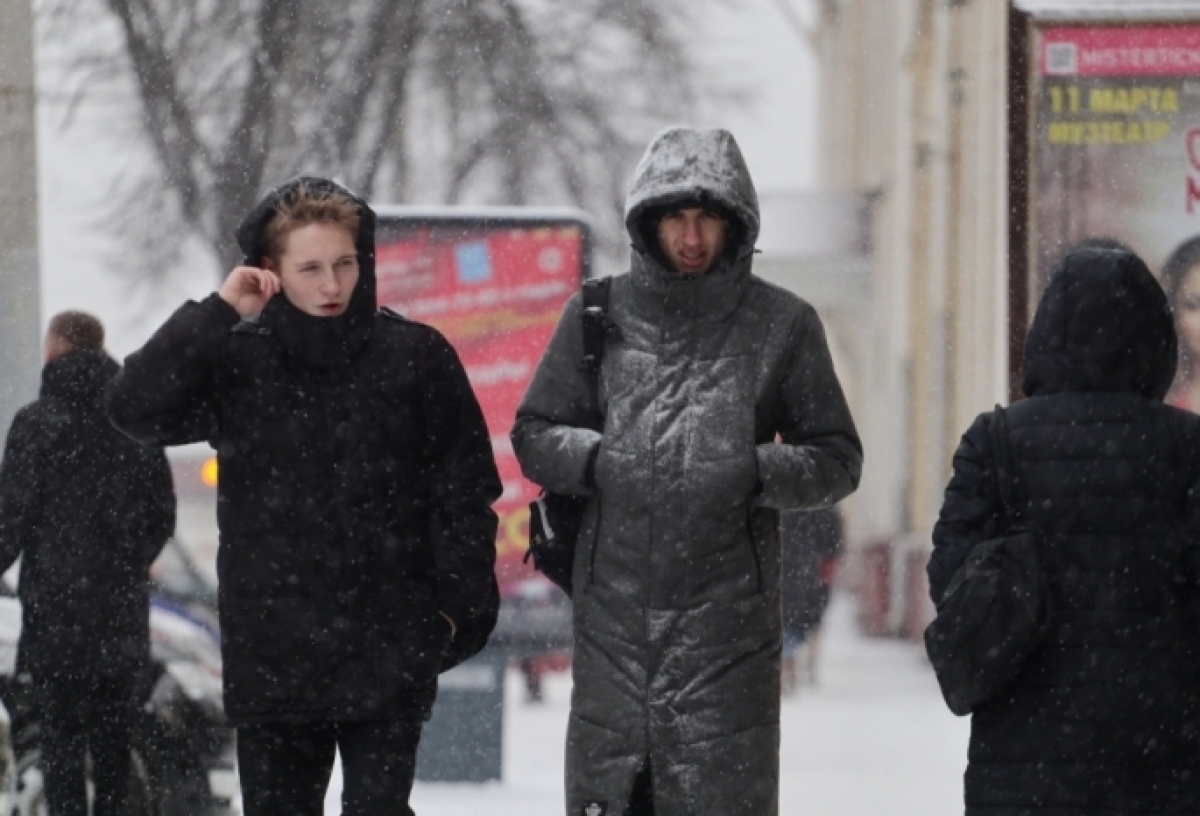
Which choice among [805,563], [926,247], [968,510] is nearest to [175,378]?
[968,510]

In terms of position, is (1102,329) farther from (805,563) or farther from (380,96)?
(805,563)

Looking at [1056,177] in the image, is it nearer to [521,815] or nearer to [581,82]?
[521,815]

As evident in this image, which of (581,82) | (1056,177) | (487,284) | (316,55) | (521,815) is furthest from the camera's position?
(581,82)

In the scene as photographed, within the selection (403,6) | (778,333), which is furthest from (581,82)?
(778,333)

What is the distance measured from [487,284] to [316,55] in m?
1.23

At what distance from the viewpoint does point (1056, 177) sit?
5.88 meters

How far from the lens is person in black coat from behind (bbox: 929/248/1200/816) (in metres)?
3.78

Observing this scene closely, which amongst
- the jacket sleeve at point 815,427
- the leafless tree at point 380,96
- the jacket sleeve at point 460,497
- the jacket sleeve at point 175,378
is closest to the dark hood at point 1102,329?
the jacket sleeve at point 815,427

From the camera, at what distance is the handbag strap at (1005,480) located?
3811mm

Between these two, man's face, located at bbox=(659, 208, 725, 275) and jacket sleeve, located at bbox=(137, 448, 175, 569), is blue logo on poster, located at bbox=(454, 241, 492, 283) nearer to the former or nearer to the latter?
jacket sleeve, located at bbox=(137, 448, 175, 569)

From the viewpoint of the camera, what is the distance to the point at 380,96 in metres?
8.24

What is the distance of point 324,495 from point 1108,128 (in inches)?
110

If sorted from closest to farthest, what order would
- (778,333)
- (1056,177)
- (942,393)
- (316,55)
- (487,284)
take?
1. (778,333)
2. (1056,177)
3. (487,284)
4. (316,55)
5. (942,393)

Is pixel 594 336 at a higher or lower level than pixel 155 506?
higher
